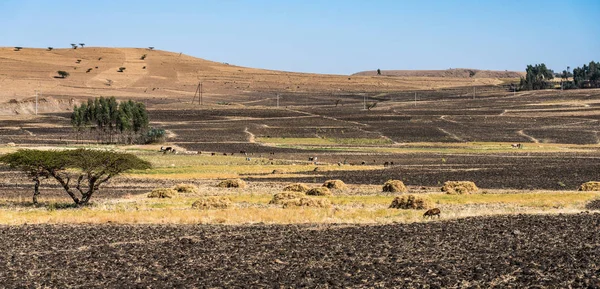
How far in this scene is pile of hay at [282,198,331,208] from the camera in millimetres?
40906

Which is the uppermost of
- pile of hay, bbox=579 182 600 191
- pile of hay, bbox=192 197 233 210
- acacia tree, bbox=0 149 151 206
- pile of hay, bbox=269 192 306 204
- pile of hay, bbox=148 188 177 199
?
acacia tree, bbox=0 149 151 206

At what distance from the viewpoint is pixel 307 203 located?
4131cm

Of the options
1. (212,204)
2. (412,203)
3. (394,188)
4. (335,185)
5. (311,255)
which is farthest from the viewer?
(335,185)

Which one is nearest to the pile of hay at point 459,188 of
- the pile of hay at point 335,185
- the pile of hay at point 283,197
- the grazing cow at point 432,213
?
the pile of hay at point 335,185

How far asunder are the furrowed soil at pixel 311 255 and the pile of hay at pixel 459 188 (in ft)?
48.9

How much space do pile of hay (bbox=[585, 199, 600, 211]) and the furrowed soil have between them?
19.4 ft

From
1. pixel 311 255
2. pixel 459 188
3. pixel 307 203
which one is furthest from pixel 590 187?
pixel 311 255

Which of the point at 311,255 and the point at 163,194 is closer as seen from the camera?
the point at 311,255

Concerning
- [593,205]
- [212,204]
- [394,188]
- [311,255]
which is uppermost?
[311,255]

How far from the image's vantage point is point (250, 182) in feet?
191

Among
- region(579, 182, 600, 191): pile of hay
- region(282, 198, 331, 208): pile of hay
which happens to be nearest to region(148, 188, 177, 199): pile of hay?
region(282, 198, 331, 208): pile of hay

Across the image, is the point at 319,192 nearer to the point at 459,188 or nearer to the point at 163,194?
the point at 459,188

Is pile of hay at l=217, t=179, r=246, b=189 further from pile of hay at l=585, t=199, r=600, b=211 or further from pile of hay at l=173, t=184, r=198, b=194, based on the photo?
pile of hay at l=585, t=199, r=600, b=211

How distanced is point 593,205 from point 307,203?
1394 centimetres
